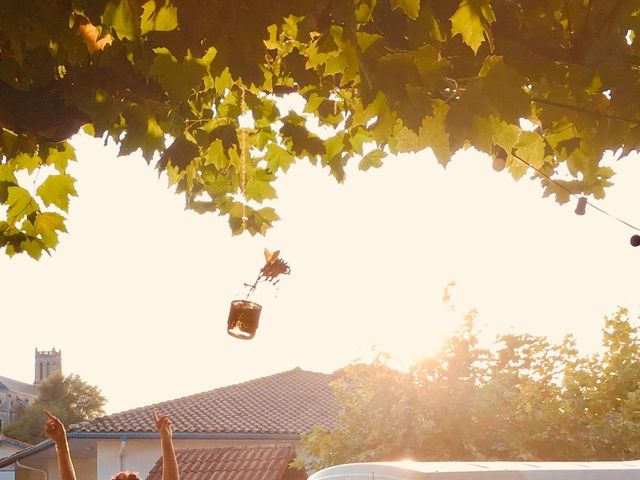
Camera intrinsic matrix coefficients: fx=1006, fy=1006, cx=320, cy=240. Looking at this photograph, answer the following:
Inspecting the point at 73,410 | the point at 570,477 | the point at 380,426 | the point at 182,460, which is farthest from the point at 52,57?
the point at 73,410

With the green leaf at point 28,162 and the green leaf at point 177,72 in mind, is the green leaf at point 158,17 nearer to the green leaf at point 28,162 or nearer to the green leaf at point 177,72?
the green leaf at point 177,72

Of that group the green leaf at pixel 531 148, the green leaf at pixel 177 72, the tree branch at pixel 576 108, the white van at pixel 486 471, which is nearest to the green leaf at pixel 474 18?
the tree branch at pixel 576 108

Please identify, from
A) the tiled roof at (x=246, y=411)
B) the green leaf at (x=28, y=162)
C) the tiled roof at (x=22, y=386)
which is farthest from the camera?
the tiled roof at (x=22, y=386)

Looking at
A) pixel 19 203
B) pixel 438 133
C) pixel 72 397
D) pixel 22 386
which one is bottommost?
pixel 438 133

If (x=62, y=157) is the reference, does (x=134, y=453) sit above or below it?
above

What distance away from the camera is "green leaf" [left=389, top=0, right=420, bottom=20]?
12.9 feet

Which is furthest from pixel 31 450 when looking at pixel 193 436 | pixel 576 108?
pixel 576 108

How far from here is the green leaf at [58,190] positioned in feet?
21.5

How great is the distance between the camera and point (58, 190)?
21.6ft

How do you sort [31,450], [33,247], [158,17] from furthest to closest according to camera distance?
[31,450] < [33,247] < [158,17]

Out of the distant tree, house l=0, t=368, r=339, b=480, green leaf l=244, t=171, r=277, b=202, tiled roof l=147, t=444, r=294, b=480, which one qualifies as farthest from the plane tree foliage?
the distant tree

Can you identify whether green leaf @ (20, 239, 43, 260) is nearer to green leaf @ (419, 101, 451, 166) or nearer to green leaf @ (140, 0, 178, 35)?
green leaf @ (140, 0, 178, 35)

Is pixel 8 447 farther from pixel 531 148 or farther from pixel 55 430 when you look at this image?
pixel 531 148

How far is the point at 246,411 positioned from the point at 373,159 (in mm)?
30215
